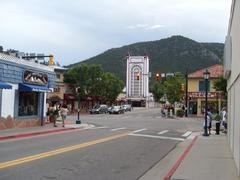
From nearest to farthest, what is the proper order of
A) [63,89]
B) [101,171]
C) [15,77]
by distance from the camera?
1. [101,171]
2. [15,77]
3. [63,89]

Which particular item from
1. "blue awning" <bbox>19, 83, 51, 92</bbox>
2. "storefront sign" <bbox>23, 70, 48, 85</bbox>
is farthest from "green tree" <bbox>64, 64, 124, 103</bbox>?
"blue awning" <bbox>19, 83, 51, 92</bbox>

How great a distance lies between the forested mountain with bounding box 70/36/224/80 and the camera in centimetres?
13562

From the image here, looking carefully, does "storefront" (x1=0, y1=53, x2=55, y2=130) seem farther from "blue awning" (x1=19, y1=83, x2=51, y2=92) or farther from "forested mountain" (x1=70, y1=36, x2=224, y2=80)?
"forested mountain" (x1=70, y1=36, x2=224, y2=80)

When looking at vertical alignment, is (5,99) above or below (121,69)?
below

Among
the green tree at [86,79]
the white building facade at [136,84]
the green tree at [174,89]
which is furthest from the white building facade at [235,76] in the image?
the white building facade at [136,84]

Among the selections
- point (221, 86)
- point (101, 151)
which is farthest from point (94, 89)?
point (101, 151)

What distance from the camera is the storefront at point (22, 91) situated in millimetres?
26969

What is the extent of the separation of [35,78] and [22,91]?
73.6 inches

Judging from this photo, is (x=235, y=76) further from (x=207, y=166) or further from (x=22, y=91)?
(x=22, y=91)

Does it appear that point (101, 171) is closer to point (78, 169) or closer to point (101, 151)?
point (78, 169)

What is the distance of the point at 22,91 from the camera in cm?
2970

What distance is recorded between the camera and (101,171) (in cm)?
1210

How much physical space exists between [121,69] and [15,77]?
128m

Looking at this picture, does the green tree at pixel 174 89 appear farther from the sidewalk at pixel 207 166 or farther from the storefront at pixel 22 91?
the sidewalk at pixel 207 166
